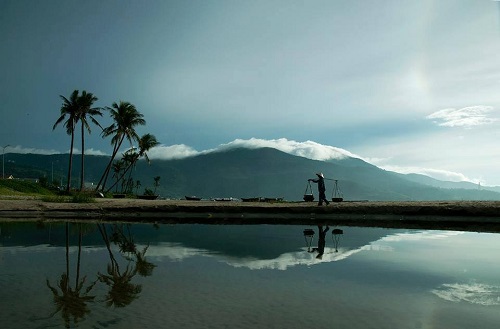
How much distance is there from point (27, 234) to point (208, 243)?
12145 mm

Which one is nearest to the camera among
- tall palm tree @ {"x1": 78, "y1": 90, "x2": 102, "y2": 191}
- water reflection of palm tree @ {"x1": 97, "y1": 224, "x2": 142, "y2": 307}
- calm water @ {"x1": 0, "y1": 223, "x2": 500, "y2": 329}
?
calm water @ {"x1": 0, "y1": 223, "x2": 500, "y2": 329}

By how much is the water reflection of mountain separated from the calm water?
14 cm

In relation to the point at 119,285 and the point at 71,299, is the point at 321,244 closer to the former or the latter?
the point at 119,285

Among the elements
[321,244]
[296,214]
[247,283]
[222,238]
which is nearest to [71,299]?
[247,283]

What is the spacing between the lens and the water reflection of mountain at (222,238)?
18.3m

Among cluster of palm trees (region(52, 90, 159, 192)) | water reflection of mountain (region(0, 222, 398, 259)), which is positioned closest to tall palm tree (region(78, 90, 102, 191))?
cluster of palm trees (region(52, 90, 159, 192))

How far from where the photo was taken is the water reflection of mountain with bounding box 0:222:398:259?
60.0ft


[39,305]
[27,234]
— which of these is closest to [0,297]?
[39,305]

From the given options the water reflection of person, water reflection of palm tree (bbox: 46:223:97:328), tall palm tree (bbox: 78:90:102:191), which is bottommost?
water reflection of palm tree (bbox: 46:223:97:328)

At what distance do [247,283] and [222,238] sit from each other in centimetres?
1145

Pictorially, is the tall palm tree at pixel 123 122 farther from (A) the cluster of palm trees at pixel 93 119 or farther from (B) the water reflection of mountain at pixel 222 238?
(B) the water reflection of mountain at pixel 222 238

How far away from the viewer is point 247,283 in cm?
1136

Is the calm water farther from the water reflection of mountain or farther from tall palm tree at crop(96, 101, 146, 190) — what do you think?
tall palm tree at crop(96, 101, 146, 190)

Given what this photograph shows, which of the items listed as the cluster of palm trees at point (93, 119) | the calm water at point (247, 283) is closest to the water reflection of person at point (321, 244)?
the calm water at point (247, 283)
